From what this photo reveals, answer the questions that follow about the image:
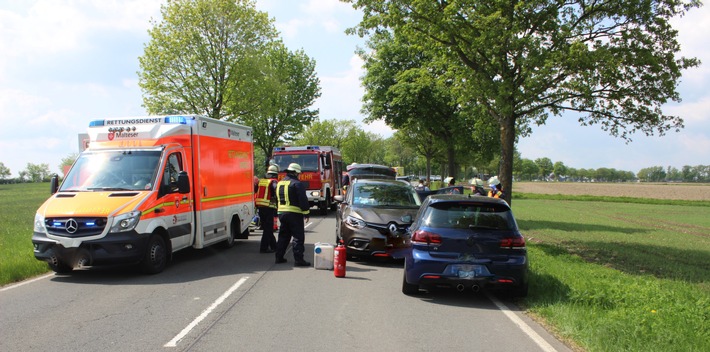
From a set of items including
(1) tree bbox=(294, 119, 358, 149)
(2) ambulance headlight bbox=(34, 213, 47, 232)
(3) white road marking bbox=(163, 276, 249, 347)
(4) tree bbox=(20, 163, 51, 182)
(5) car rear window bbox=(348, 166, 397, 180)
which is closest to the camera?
(3) white road marking bbox=(163, 276, 249, 347)

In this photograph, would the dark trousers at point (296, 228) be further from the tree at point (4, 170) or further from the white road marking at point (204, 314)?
the tree at point (4, 170)

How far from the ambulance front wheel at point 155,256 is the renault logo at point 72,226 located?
3.71ft

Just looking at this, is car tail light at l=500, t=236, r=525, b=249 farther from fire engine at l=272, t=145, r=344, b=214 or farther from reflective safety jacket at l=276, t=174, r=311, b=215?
fire engine at l=272, t=145, r=344, b=214

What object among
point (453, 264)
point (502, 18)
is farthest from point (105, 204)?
point (502, 18)

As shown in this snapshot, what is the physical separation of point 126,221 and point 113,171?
137cm

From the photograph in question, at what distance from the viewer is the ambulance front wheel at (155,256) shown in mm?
8664

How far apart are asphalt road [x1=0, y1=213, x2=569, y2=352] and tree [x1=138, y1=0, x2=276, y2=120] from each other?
→ 72.9ft

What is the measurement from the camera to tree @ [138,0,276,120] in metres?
29.0

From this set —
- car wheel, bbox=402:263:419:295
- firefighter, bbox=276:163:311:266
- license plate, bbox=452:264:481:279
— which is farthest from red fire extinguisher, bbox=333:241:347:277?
license plate, bbox=452:264:481:279

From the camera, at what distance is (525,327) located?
5.93 metres

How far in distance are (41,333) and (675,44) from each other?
15.0 metres

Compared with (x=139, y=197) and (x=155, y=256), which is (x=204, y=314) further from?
(x=139, y=197)

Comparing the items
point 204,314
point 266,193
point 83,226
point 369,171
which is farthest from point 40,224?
point 369,171

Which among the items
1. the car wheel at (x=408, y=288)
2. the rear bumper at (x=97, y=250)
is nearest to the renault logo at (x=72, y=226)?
the rear bumper at (x=97, y=250)
